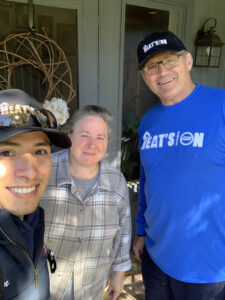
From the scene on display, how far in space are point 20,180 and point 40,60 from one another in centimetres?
177

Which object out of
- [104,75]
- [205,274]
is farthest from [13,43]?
[205,274]


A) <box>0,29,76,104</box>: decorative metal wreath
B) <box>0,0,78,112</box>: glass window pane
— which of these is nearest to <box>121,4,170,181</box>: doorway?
<box>0,0,78,112</box>: glass window pane

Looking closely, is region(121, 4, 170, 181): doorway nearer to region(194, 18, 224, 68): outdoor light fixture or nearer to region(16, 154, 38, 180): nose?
region(194, 18, 224, 68): outdoor light fixture

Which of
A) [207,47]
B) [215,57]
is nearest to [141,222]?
[207,47]

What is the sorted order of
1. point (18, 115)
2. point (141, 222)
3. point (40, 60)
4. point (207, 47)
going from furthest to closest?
point (207, 47) < point (40, 60) < point (141, 222) < point (18, 115)

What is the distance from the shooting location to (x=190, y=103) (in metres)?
1.60

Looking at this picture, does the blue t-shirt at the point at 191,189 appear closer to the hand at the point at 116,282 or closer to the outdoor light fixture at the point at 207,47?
the hand at the point at 116,282

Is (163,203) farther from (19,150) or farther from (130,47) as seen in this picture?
(130,47)

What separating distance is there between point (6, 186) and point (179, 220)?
3.34ft

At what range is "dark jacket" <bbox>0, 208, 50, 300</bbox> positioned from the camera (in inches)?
36.3

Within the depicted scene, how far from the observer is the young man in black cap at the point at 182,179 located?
4.84 feet

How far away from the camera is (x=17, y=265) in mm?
967

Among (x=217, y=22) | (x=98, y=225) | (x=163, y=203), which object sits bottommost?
(x=98, y=225)

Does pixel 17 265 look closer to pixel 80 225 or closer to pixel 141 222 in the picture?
pixel 80 225
